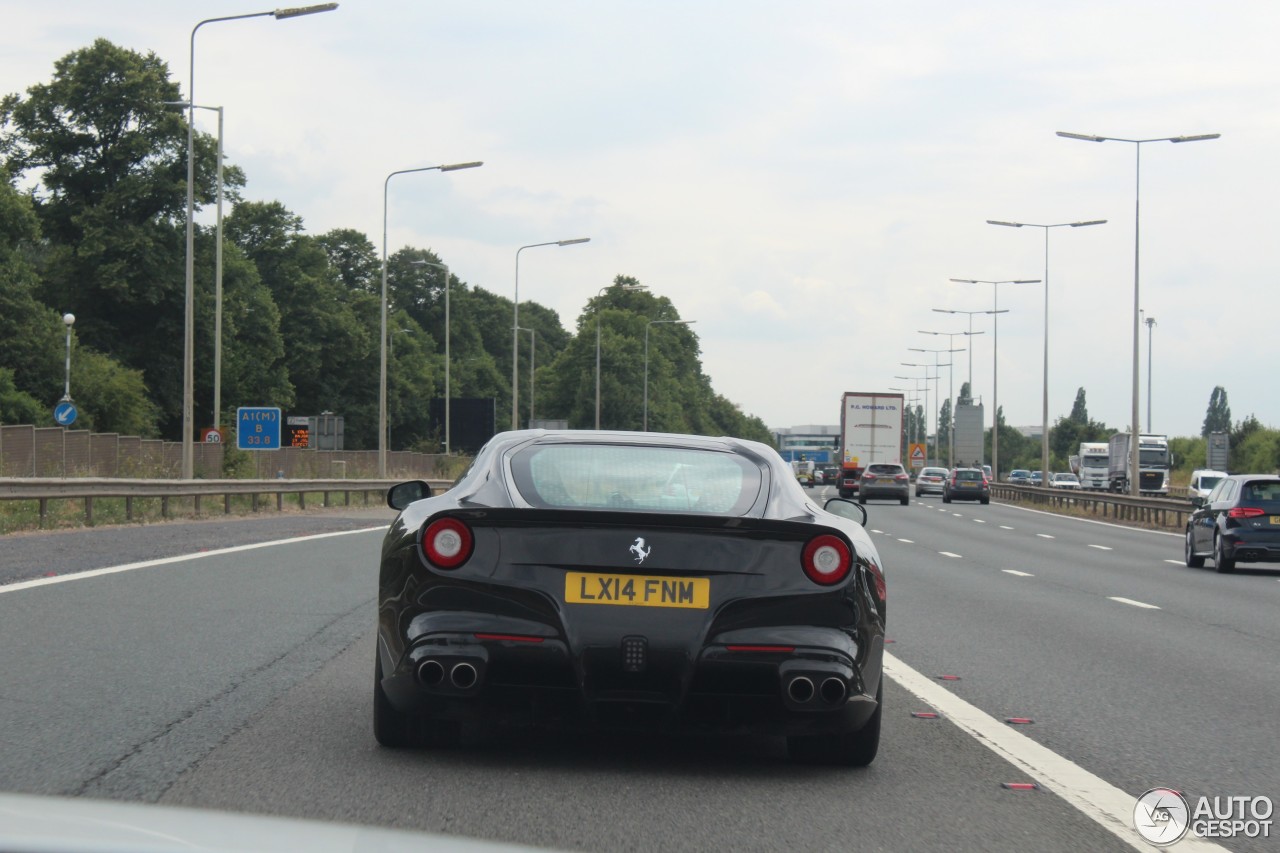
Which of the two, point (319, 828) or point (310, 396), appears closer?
point (319, 828)

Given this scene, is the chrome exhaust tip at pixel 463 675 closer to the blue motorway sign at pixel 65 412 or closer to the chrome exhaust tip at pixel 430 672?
the chrome exhaust tip at pixel 430 672

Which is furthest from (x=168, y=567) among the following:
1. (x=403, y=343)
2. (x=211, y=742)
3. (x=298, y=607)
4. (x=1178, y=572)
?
(x=403, y=343)

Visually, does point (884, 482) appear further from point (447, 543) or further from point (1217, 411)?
point (1217, 411)

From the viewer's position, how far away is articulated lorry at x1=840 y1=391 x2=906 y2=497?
211ft

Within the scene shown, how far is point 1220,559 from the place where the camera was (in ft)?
76.8

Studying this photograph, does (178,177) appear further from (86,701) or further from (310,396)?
(86,701)

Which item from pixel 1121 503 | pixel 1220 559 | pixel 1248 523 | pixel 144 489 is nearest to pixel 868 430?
pixel 1121 503

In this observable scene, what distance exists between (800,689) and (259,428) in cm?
3470

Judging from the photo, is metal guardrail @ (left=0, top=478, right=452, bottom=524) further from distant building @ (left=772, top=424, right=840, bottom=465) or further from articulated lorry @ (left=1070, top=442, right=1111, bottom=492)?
distant building @ (left=772, top=424, right=840, bottom=465)

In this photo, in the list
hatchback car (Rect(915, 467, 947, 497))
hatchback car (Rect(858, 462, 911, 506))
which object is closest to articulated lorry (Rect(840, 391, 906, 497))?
hatchback car (Rect(858, 462, 911, 506))

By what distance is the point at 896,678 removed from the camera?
9695 mm

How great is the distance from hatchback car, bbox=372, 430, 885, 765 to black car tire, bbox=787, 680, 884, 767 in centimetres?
19

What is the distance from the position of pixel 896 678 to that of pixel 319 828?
299 inches

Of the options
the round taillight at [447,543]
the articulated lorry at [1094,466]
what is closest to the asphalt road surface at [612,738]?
the round taillight at [447,543]
